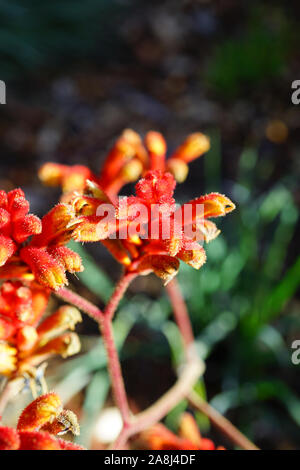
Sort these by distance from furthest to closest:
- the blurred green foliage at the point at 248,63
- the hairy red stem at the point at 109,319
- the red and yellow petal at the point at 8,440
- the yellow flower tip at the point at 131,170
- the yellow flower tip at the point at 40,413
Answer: the blurred green foliage at the point at 248,63 → the yellow flower tip at the point at 131,170 → the hairy red stem at the point at 109,319 → the yellow flower tip at the point at 40,413 → the red and yellow petal at the point at 8,440

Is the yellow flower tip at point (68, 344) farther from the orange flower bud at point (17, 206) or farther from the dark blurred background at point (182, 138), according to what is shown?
the dark blurred background at point (182, 138)

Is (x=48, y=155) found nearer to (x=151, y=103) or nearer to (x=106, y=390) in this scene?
(x=151, y=103)

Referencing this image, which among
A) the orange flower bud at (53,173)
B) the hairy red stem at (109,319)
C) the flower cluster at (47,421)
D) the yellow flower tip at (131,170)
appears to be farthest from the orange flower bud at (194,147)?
the flower cluster at (47,421)

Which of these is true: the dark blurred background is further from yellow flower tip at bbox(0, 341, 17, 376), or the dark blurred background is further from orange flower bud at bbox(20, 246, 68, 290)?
orange flower bud at bbox(20, 246, 68, 290)
